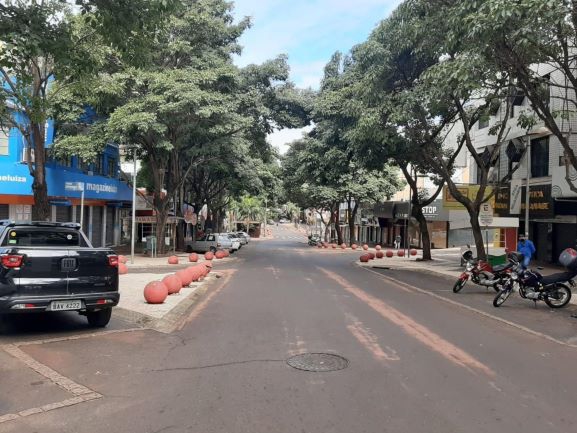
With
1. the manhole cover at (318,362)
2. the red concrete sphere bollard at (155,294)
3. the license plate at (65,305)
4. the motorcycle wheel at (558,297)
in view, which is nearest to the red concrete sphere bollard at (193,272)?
the red concrete sphere bollard at (155,294)

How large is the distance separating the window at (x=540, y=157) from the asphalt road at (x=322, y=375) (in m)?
16.1

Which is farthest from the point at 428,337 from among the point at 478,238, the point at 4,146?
the point at 4,146

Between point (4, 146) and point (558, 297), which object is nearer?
point (558, 297)

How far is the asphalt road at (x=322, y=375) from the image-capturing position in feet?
16.3

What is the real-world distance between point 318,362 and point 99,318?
13.9ft

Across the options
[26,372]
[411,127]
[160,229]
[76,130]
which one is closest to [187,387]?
[26,372]

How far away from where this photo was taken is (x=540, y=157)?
26016 millimetres

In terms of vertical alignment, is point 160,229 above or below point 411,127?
below

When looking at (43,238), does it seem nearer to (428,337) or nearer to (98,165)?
(428,337)

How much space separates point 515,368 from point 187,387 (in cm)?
409

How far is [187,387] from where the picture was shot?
5941mm

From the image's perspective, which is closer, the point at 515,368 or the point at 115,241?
the point at 515,368

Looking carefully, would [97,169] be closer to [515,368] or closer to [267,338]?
[267,338]

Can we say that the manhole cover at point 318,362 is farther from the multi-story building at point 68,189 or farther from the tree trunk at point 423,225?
the tree trunk at point 423,225
